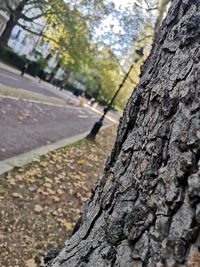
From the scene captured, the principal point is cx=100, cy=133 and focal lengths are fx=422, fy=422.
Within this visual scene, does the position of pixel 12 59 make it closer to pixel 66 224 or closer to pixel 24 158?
pixel 24 158

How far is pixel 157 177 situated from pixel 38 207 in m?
4.99

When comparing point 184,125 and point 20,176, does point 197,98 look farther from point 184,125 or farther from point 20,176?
point 20,176

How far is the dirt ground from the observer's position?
4.95 meters

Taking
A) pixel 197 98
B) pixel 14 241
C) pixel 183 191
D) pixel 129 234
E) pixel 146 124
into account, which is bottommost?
pixel 14 241

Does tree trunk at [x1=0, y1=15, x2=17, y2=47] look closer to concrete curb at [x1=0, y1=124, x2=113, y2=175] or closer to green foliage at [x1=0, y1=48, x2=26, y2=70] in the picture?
concrete curb at [x1=0, y1=124, x2=113, y2=175]

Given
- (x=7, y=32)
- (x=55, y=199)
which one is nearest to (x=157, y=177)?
(x=55, y=199)

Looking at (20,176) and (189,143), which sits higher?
(189,143)

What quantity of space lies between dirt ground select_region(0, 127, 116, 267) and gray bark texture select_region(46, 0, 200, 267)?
3077 millimetres

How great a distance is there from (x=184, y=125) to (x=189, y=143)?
0.10m

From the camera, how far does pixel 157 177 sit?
1511 mm

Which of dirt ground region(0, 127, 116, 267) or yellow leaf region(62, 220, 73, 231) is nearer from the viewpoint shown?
dirt ground region(0, 127, 116, 267)

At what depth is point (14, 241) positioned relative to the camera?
503 cm

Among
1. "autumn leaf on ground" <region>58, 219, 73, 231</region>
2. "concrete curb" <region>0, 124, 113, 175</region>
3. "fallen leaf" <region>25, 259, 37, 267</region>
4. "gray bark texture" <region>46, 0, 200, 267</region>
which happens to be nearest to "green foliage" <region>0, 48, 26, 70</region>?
"concrete curb" <region>0, 124, 113, 175</region>

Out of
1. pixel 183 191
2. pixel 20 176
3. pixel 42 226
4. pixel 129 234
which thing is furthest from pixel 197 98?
pixel 20 176
